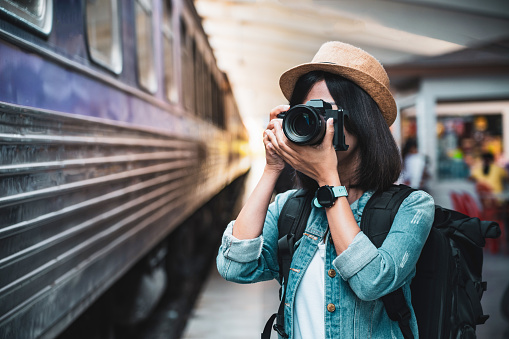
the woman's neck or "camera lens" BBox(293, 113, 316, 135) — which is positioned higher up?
"camera lens" BBox(293, 113, 316, 135)

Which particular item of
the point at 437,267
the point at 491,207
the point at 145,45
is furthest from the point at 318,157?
the point at 491,207

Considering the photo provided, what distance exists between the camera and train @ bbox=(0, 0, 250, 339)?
1.77m

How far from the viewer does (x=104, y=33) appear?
9.98 feet

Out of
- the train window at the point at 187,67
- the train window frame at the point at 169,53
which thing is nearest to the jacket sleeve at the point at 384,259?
the train window frame at the point at 169,53

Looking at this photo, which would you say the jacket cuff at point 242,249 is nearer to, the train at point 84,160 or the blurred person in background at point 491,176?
the train at point 84,160

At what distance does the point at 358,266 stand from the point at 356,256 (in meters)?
0.02

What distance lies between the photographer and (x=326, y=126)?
123 centimetres

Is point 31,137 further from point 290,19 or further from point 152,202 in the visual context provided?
point 290,19

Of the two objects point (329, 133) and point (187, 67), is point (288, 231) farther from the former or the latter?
point (187, 67)

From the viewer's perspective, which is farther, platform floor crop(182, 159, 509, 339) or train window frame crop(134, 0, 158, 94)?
platform floor crop(182, 159, 509, 339)

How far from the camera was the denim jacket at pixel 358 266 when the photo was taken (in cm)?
118

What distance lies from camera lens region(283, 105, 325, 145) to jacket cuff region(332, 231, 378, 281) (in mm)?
257

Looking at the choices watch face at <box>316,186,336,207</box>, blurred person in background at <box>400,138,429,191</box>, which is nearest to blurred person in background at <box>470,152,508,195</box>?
blurred person in background at <box>400,138,429,191</box>

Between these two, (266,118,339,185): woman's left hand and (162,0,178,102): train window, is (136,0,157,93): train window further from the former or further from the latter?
(266,118,339,185): woman's left hand
